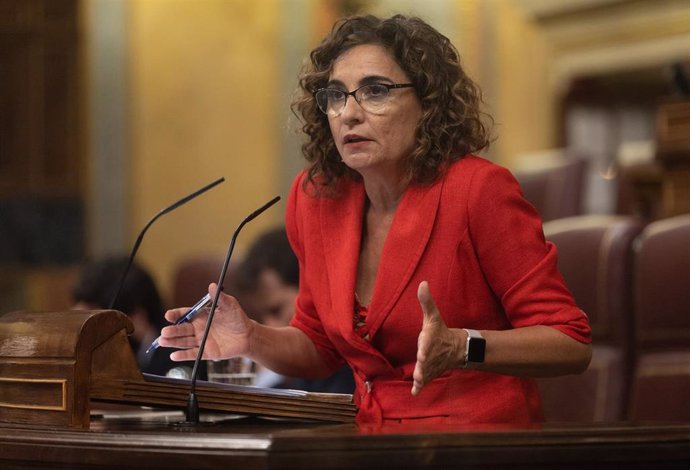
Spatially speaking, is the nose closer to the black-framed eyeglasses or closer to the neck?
the black-framed eyeglasses

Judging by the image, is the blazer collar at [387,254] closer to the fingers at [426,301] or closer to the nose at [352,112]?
the nose at [352,112]

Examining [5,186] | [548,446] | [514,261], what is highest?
[514,261]

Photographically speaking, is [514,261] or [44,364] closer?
[44,364]

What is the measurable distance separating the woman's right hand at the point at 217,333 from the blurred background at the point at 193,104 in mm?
5498

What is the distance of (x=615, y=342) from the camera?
2.89m

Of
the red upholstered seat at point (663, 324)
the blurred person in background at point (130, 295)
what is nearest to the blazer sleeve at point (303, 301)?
the red upholstered seat at point (663, 324)

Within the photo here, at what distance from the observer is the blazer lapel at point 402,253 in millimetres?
1912

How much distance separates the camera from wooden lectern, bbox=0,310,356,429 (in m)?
1.71

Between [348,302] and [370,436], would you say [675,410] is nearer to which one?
[348,302]

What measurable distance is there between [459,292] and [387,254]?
0.42 feet

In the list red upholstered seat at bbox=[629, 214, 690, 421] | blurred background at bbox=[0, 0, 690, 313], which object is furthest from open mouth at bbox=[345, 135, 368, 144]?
blurred background at bbox=[0, 0, 690, 313]

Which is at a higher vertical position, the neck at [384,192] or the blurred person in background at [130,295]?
the neck at [384,192]

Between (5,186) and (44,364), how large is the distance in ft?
19.8

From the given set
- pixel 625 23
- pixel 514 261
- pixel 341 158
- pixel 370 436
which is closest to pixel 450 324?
pixel 514 261
